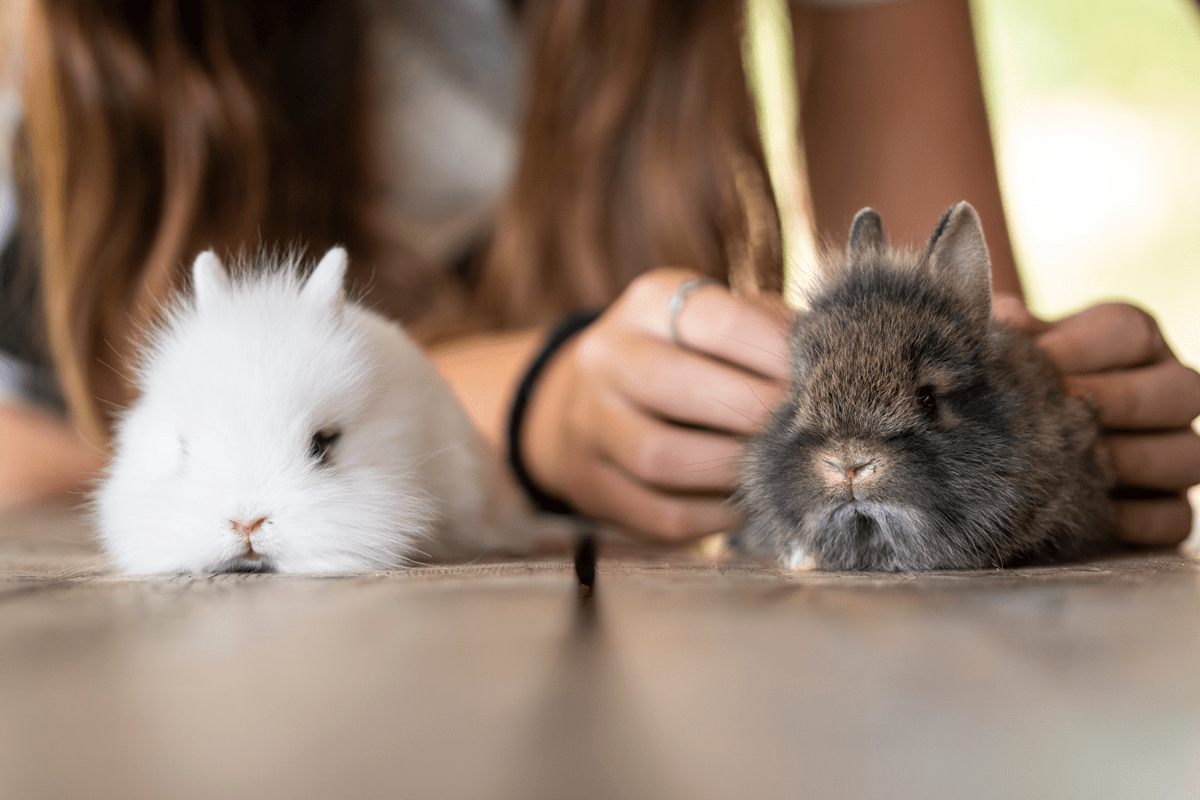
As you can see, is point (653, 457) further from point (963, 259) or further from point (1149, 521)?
point (1149, 521)

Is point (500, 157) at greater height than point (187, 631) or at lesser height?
greater

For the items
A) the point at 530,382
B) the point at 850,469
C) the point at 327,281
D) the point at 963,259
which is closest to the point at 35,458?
the point at 530,382

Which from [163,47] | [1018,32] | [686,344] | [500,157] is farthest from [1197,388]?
[1018,32]

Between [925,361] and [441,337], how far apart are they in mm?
1549

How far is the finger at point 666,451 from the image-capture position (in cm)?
110

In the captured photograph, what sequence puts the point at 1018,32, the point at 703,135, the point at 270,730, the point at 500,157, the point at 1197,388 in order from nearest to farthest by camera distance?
the point at 270,730 → the point at 1197,388 → the point at 703,135 → the point at 500,157 → the point at 1018,32

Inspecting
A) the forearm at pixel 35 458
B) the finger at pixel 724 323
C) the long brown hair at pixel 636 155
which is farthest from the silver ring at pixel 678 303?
the forearm at pixel 35 458

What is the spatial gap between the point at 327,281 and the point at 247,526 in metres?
0.29

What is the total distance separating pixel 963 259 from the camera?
867mm

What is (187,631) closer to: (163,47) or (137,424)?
(137,424)

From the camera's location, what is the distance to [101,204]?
63.6 inches

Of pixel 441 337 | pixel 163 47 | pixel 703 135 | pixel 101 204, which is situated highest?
pixel 163 47

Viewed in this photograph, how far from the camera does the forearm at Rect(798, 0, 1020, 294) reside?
181cm

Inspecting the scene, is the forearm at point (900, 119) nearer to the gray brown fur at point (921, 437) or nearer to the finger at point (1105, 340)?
the finger at point (1105, 340)
